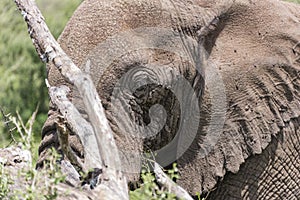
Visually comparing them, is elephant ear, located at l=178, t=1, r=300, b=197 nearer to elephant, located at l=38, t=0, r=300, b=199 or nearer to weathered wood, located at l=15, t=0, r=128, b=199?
elephant, located at l=38, t=0, r=300, b=199

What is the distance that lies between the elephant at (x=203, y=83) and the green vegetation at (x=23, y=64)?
8.60 feet

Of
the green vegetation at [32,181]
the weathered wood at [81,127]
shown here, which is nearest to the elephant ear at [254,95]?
the weathered wood at [81,127]

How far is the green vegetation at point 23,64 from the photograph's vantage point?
6.35 meters

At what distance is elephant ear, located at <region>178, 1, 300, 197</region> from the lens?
11.7ft

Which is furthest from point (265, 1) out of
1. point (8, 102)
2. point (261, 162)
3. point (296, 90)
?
point (8, 102)

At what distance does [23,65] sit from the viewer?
6.55m

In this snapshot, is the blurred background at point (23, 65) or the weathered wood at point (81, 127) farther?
the blurred background at point (23, 65)

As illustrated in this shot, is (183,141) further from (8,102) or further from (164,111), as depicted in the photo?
(8,102)

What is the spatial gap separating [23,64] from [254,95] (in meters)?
3.20

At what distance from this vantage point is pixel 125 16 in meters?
3.45

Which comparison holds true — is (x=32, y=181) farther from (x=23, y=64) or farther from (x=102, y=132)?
(x=23, y=64)

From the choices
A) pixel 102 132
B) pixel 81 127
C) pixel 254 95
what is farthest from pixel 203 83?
pixel 102 132

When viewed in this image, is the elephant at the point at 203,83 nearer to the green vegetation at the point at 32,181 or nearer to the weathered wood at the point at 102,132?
the weathered wood at the point at 102,132

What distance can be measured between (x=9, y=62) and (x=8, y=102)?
372 mm
